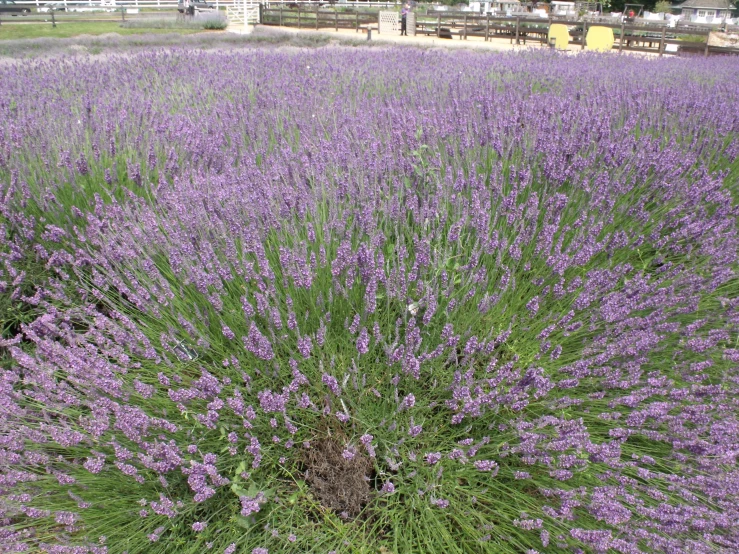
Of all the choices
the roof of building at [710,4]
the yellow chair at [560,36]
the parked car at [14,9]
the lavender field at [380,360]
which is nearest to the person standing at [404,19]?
the yellow chair at [560,36]

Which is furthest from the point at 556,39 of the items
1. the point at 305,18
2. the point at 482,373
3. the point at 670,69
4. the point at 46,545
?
the point at 46,545

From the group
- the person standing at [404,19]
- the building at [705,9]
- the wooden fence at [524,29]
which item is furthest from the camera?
the building at [705,9]

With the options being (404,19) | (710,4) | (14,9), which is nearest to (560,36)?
(404,19)

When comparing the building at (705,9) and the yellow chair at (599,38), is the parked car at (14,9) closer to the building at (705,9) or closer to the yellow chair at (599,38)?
the yellow chair at (599,38)

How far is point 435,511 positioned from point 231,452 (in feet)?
2.17

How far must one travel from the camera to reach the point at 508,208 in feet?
7.87

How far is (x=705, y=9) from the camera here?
191 ft

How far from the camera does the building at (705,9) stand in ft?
184

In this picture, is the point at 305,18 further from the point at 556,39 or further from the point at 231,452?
the point at 231,452

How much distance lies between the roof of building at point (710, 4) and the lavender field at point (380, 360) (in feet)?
233

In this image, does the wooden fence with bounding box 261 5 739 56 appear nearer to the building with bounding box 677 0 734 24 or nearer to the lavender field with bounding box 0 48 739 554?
the lavender field with bounding box 0 48 739 554

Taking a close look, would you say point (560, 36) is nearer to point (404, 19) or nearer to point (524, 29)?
point (524, 29)

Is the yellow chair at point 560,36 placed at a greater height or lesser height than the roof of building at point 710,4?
lesser

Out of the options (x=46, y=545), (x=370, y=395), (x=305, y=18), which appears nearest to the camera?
(x=46, y=545)
